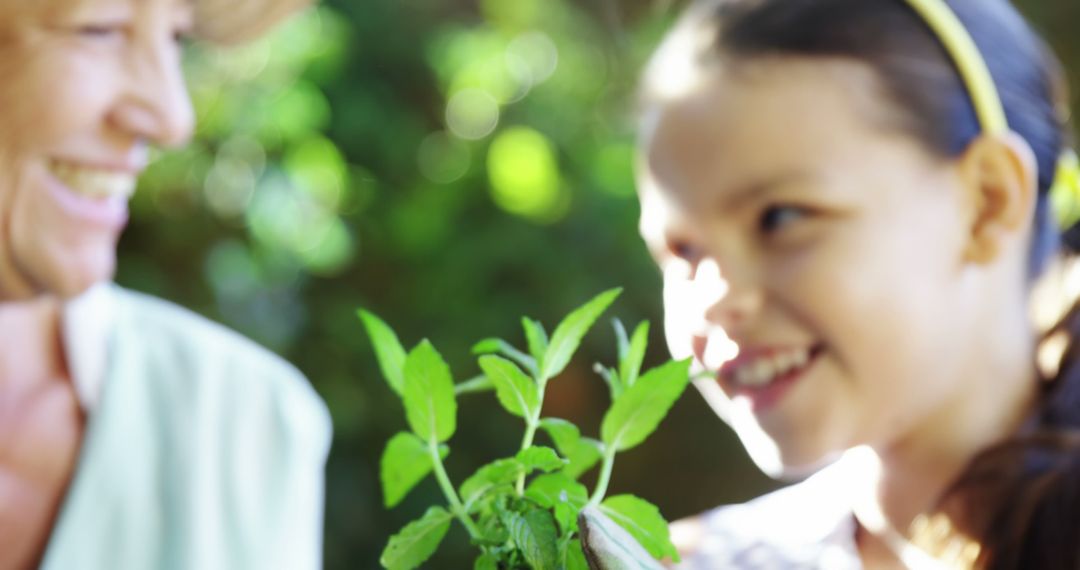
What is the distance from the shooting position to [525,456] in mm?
495

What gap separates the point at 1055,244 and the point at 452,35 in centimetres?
96

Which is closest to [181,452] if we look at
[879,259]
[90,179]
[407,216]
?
[90,179]

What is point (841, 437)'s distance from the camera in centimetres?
67

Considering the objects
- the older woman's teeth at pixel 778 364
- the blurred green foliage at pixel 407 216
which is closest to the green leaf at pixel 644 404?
the older woman's teeth at pixel 778 364

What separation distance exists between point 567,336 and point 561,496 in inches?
2.6

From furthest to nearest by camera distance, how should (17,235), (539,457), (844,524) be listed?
(844,524)
(17,235)
(539,457)

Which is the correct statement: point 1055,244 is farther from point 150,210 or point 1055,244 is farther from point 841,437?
point 150,210

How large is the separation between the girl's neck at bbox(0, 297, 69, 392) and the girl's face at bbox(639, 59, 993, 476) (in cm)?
34

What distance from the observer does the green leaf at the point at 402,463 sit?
55 cm

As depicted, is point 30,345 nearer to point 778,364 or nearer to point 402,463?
point 402,463

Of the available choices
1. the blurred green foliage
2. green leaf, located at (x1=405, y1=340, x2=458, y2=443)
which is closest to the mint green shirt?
green leaf, located at (x1=405, y1=340, x2=458, y2=443)

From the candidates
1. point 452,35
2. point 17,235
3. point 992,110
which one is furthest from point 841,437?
point 452,35

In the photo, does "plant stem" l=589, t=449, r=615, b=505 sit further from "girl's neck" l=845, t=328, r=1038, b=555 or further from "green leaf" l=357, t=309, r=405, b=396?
"girl's neck" l=845, t=328, r=1038, b=555

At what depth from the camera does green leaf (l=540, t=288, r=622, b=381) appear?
53 cm
